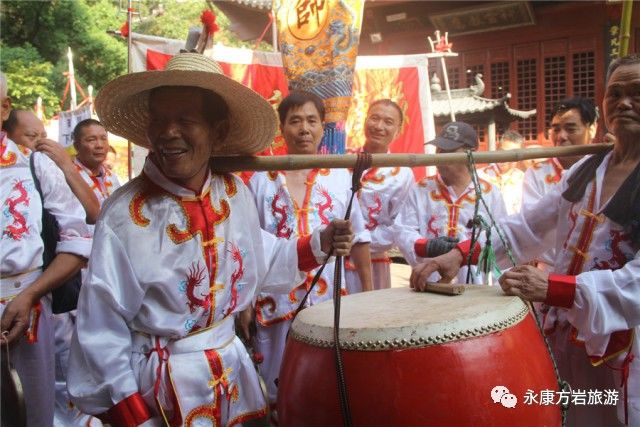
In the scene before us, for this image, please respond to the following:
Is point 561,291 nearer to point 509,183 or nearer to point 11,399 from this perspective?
point 11,399

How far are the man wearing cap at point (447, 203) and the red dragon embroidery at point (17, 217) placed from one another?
228 centimetres

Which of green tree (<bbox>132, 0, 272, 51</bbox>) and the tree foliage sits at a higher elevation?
green tree (<bbox>132, 0, 272, 51</bbox>)

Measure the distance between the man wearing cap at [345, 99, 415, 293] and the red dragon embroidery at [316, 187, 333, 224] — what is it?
3.10ft

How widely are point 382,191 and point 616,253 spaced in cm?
217

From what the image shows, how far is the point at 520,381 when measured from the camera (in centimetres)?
173

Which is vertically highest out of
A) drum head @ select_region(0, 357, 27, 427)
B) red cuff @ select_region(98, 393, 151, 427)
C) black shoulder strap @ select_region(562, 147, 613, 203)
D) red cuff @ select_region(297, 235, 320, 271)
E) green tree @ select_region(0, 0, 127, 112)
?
green tree @ select_region(0, 0, 127, 112)

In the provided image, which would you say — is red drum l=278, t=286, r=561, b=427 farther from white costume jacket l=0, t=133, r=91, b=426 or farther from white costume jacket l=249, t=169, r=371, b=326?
white costume jacket l=0, t=133, r=91, b=426

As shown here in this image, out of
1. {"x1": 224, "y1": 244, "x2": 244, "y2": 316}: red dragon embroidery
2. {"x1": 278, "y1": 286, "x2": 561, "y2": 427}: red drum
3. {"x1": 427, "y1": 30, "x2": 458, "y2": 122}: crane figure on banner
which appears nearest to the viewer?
{"x1": 278, "y1": 286, "x2": 561, "y2": 427}: red drum

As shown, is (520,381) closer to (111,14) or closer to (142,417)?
(142,417)

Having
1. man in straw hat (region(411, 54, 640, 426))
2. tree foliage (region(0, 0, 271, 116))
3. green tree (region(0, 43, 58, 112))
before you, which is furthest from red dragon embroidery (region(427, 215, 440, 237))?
green tree (region(0, 43, 58, 112))

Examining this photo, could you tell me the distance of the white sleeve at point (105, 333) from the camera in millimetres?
1753

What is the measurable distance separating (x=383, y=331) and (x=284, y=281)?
0.70m

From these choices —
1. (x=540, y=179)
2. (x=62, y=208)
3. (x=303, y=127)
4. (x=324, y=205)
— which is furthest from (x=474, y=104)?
(x=62, y=208)

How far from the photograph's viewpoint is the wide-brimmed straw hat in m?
1.87
